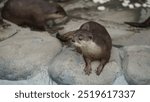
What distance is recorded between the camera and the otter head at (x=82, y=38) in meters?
2.58

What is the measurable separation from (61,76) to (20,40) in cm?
49

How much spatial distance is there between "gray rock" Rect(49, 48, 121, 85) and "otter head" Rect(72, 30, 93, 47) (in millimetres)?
177

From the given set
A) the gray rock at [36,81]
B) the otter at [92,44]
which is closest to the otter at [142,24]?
the otter at [92,44]

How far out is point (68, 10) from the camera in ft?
11.3

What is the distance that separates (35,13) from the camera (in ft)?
10.5

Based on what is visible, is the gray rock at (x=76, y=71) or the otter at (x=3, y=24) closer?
the gray rock at (x=76, y=71)

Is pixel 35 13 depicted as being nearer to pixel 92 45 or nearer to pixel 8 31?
pixel 8 31

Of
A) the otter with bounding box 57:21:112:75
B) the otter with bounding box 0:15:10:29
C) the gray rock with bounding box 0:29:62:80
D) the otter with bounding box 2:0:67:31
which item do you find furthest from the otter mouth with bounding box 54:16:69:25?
the otter with bounding box 57:21:112:75

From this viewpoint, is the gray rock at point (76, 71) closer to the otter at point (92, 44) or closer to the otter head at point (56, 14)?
→ the otter at point (92, 44)

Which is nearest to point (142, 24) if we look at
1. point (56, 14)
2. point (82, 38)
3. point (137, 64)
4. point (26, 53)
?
point (137, 64)

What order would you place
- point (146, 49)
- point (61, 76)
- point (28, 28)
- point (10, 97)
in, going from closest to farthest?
point (10, 97) < point (61, 76) < point (146, 49) < point (28, 28)

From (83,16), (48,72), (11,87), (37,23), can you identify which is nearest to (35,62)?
(48,72)

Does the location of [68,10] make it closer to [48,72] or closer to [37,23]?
[37,23]

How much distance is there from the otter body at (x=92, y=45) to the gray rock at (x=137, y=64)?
0.16 metres
